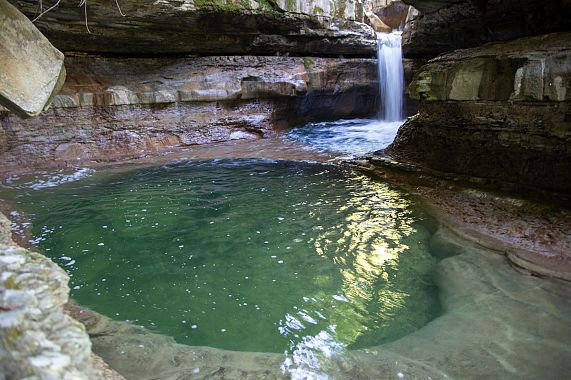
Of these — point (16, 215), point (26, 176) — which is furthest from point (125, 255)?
point (26, 176)

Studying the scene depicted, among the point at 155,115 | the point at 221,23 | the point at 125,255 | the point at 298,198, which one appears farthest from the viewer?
the point at 155,115

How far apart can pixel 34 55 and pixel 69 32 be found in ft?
16.6

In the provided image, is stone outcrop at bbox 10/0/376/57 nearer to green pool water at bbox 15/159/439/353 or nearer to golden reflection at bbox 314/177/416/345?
green pool water at bbox 15/159/439/353

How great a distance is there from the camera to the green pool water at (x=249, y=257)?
2.86m

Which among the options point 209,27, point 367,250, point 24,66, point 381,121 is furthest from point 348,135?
point 24,66

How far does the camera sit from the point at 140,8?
7.11 meters

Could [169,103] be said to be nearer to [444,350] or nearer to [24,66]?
[24,66]

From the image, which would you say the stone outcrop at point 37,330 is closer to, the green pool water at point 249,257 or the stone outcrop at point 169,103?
the green pool water at point 249,257

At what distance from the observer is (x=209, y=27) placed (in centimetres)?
856

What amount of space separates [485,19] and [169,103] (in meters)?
6.81

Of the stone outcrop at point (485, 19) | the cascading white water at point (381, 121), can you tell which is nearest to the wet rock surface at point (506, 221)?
the stone outcrop at point (485, 19)

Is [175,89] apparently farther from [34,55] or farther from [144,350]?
[144,350]

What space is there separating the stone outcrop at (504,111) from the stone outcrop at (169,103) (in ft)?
18.2

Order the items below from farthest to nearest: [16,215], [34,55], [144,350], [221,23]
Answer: [221,23] < [16,215] < [34,55] < [144,350]
